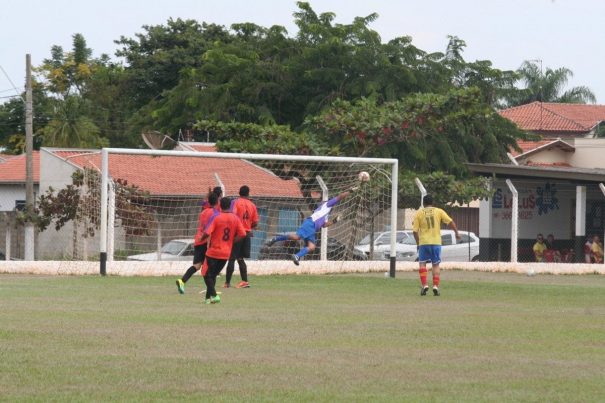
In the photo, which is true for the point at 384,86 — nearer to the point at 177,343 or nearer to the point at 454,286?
the point at 454,286

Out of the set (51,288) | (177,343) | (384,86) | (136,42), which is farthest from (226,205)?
(136,42)

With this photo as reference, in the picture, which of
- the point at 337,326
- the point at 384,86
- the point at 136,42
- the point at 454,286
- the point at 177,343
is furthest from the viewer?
the point at 136,42

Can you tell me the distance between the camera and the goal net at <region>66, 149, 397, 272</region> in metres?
26.9

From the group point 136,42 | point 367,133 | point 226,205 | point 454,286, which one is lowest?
point 454,286

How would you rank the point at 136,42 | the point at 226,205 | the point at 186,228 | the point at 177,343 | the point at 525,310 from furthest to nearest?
the point at 136,42 < the point at 186,228 < the point at 226,205 < the point at 525,310 < the point at 177,343

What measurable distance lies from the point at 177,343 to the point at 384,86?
3385cm

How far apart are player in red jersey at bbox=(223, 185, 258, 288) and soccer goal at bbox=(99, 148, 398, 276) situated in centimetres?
352

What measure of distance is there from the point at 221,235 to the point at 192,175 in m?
17.7

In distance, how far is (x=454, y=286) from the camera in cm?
2250

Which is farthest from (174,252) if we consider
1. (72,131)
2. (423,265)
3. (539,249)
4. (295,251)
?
(72,131)

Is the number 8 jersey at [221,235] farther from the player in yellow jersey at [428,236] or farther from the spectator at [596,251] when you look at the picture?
the spectator at [596,251]

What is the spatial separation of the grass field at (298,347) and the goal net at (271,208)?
727 cm

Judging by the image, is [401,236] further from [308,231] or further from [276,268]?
[308,231]

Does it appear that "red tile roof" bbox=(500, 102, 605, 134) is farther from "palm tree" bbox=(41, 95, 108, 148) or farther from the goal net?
the goal net
